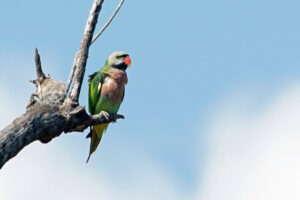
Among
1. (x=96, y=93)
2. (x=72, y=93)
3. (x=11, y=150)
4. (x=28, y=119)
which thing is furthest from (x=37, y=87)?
(x=96, y=93)

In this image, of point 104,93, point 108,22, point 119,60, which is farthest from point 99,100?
point 108,22

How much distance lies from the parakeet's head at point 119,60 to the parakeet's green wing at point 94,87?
1.48 ft

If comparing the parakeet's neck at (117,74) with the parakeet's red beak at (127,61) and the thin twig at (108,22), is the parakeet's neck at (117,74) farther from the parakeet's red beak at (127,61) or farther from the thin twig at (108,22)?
the thin twig at (108,22)

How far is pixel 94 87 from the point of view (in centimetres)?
1118

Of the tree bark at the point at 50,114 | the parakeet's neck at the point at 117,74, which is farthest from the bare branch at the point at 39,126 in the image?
the parakeet's neck at the point at 117,74

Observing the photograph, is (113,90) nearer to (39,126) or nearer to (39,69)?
(39,69)

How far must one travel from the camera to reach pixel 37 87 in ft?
22.6

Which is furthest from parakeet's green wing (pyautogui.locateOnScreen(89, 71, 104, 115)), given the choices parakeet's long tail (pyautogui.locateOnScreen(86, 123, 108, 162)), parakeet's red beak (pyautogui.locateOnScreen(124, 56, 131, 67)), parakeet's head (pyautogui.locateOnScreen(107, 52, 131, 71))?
parakeet's red beak (pyautogui.locateOnScreen(124, 56, 131, 67))

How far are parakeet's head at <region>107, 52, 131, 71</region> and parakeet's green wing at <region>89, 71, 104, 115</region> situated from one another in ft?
1.48

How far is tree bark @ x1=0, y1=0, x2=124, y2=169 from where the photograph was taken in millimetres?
5750

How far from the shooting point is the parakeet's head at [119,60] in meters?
11.6

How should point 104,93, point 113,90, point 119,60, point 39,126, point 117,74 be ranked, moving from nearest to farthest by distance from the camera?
point 39,126 → point 104,93 → point 113,90 → point 117,74 → point 119,60

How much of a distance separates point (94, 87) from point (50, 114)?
491cm

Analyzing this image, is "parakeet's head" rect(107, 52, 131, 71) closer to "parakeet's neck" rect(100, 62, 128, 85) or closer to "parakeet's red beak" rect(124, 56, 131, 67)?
"parakeet's red beak" rect(124, 56, 131, 67)
